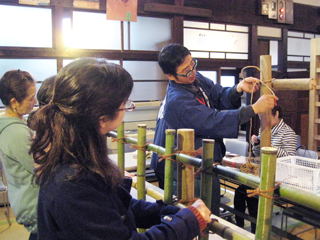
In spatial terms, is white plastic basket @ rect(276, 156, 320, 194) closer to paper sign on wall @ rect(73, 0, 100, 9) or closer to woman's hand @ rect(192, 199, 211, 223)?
woman's hand @ rect(192, 199, 211, 223)

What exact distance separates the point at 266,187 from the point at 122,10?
5095mm

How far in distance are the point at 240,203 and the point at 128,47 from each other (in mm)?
3698

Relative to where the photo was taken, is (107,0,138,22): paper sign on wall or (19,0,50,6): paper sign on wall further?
(107,0,138,22): paper sign on wall

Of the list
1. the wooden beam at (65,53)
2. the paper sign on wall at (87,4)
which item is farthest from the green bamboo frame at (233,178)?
the paper sign on wall at (87,4)

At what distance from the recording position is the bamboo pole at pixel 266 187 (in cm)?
108

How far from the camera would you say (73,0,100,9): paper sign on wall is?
16.8ft

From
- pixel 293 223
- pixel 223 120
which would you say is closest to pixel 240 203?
pixel 293 223

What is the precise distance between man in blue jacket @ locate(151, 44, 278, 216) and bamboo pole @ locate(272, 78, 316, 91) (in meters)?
0.10

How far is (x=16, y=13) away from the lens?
474cm

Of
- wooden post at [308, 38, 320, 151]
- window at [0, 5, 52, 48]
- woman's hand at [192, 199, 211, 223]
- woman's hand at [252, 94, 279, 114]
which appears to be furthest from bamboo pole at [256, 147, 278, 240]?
window at [0, 5, 52, 48]

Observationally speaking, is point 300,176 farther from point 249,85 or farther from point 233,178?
point 233,178

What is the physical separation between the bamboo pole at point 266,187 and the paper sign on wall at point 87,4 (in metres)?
4.92

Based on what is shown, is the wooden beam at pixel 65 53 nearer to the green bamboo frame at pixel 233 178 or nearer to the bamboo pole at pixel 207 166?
the green bamboo frame at pixel 233 178

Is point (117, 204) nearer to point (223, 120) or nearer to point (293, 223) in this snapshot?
point (223, 120)
